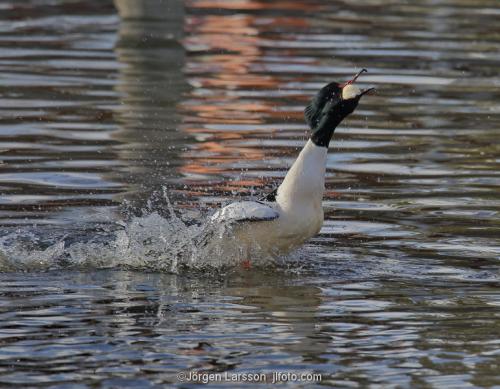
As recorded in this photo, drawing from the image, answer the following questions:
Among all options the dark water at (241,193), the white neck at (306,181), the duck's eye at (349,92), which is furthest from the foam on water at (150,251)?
the duck's eye at (349,92)

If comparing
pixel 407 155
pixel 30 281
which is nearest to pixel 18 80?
pixel 407 155

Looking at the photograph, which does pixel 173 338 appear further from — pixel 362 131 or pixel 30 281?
pixel 362 131

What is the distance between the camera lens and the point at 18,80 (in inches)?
683

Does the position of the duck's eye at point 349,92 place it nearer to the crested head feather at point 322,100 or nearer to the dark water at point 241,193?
the crested head feather at point 322,100

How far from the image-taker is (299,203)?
9.67 meters

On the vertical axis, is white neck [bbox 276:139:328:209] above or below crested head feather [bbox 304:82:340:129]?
below

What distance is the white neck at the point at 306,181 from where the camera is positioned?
9.66m

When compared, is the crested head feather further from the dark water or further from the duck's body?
the dark water

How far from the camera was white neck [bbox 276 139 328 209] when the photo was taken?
966 centimetres

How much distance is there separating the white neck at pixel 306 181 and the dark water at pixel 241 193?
0.53 metres

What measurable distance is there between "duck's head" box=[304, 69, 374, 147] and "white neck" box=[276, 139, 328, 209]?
0.08 m

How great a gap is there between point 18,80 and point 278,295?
348 inches

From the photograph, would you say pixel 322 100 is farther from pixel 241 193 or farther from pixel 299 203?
pixel 241 193

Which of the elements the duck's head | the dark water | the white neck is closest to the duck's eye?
the duck's head
